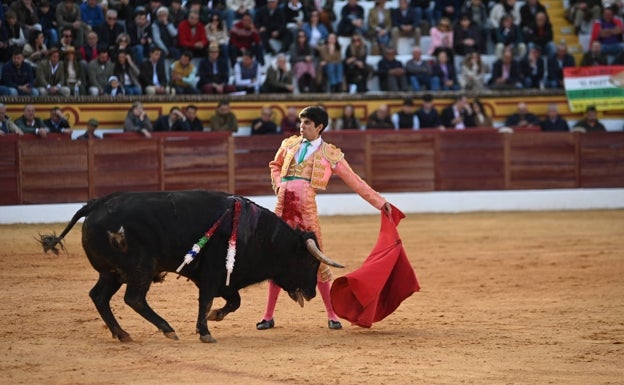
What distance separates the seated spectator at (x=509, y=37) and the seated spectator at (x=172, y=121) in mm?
5257

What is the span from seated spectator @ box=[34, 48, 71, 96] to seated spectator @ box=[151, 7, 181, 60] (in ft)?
4.84

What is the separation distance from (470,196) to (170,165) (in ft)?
14.3

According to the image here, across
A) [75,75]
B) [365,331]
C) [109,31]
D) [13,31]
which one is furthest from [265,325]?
[109,31]

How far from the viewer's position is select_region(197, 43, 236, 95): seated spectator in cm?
1489

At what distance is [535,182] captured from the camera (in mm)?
16172

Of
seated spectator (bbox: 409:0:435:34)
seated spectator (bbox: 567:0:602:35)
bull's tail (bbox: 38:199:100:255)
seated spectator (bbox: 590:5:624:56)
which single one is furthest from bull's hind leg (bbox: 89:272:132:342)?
seated spectator (bbox: 567:0:602:35)

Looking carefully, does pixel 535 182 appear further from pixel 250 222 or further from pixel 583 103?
pixel 250 222

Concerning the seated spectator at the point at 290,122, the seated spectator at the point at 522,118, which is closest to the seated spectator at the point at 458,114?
the seated spectator at the point at 522,118

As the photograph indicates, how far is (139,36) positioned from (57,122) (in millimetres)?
1724

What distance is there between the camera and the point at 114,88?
558 inches

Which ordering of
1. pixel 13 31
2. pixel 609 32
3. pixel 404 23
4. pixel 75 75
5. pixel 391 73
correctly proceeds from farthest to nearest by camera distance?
1. pixel 609 32
2. pixel 404 23
3. pixel 391 73
4. pixel 75 75
5. pixel 13 31

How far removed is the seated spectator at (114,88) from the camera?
1411cm

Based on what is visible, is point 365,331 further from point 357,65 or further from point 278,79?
point 357,65

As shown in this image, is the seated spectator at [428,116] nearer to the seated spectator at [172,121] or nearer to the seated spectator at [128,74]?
the seated spectator at [172,121]
